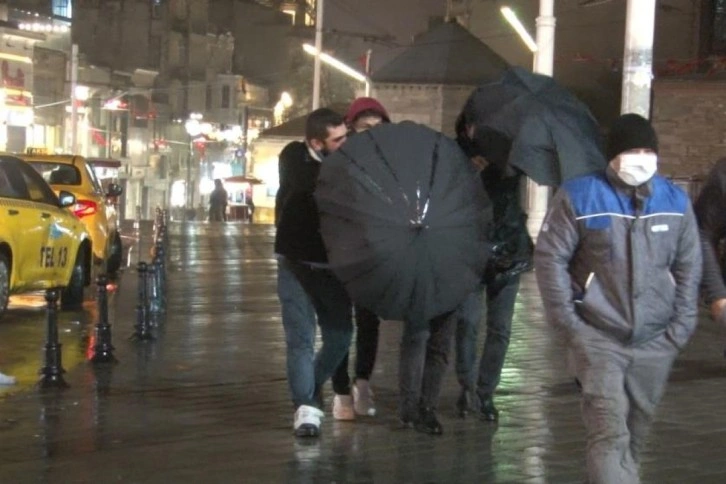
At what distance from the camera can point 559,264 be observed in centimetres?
608

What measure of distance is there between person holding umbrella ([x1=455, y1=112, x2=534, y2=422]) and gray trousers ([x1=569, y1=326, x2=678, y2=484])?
2444mm

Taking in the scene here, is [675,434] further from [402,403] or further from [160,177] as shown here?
[160,177]

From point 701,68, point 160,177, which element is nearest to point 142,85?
point 160,177

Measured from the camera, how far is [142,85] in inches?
3078

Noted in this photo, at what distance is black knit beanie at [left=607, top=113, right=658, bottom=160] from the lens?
612 cm

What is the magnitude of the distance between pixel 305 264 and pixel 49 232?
8.14 meters

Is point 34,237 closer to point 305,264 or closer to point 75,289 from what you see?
point 75,289

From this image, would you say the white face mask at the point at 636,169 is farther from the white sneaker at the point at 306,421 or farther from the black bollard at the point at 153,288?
the black bollard at the point at 153,288

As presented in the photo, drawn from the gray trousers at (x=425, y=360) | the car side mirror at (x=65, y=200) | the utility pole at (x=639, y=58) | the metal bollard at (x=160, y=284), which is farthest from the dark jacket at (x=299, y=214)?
the car side mirror at (x=65, y=200)

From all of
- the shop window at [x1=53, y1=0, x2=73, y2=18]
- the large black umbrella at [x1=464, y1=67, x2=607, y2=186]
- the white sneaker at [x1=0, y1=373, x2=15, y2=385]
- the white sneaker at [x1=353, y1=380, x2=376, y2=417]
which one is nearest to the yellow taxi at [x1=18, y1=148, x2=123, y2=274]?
the white sneaker at [x1=0, y1=373, x2=15, y2=385]

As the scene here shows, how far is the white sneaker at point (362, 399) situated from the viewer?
29.7 feet

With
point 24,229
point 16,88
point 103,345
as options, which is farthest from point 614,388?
point 16,88

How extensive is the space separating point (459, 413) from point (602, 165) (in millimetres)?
1927

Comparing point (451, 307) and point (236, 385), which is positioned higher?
point (451, 307)
